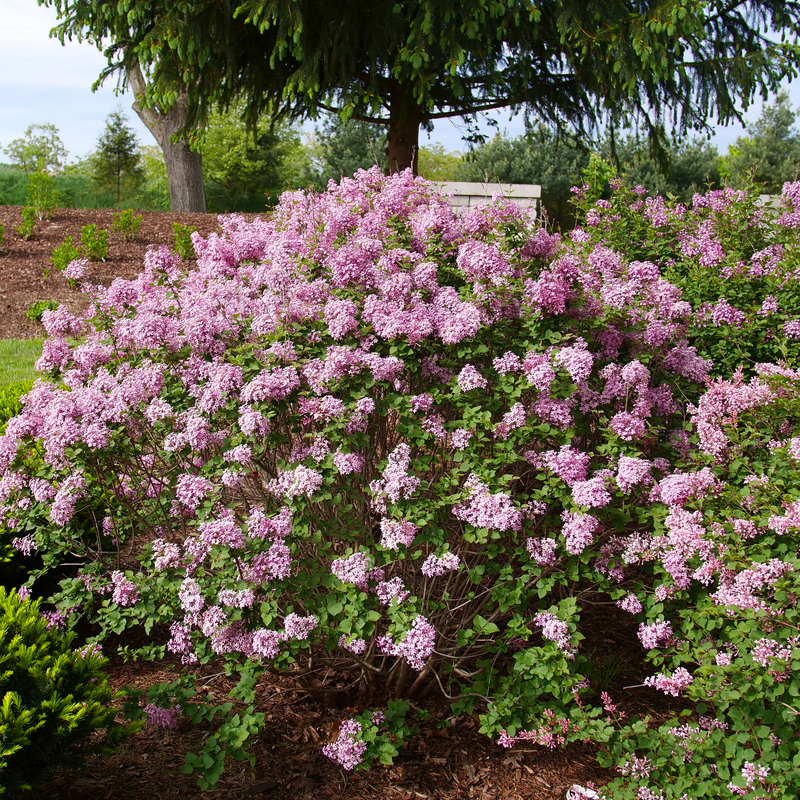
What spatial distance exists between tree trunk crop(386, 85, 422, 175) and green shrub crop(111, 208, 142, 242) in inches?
215

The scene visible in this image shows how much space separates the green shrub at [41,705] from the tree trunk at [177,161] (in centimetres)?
1416

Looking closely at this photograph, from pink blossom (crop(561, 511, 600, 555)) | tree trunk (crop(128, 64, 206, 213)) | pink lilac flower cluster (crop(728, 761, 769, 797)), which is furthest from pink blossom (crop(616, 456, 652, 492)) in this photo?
tree trunk (crop(128, 64, 206, 213))

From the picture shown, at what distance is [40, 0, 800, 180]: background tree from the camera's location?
22.0 feet

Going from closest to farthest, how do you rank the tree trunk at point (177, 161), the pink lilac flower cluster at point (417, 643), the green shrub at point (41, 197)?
the pink lilac flower cluster at point (417, 643) < the green shrub at point (41, 197) < the tree trunk at point (177, 161)

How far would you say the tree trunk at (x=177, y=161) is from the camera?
1534 centimetres

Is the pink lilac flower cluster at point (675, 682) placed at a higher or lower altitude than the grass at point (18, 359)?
lower

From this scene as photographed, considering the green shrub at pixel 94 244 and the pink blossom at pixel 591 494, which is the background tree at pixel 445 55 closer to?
the green shrub at pixel 94 244

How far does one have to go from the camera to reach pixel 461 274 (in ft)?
11.0

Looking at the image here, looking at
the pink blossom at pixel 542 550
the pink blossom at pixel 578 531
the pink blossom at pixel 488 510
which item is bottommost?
the pink blossom at pixel 542 550

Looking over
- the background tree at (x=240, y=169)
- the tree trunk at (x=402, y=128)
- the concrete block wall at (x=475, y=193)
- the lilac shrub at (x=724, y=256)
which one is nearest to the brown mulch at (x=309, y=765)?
the lilac shrub at (x=724, y=256)

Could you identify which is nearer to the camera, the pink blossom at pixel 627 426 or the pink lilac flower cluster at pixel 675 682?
the pink lilac flower cluster at pixel 675 682

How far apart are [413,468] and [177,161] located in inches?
563

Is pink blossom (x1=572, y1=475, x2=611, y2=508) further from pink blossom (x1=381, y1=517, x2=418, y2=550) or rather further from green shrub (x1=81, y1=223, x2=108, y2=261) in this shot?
green shrub (x1=81, y1=223, x2=108, y2=261)

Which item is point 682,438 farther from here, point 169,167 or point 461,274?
point 169,167
